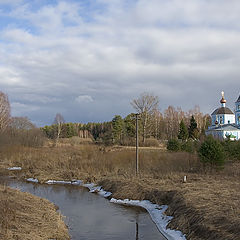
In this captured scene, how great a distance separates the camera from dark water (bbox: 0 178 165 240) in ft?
32.0

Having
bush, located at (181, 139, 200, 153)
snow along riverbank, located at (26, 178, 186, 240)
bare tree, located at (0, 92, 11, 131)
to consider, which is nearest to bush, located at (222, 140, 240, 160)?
bush, located at (181, 139, 200, 153)

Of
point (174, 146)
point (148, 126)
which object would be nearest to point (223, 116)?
point (148, 126)

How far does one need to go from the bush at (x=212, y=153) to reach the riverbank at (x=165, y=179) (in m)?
0.70

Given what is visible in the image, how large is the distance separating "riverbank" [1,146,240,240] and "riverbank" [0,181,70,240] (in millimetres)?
3511

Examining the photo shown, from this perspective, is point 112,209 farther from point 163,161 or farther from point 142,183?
point 163,161

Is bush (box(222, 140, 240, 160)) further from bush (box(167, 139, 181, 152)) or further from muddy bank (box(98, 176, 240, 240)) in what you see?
muddy bank (box(98, 176, 240, 240))

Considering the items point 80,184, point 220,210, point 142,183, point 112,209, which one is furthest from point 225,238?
point 80,184

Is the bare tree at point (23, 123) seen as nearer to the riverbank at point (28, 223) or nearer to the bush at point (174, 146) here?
the bush at point (174, 146)

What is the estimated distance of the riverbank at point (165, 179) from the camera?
29.2ft

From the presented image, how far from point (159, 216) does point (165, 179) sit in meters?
6.08

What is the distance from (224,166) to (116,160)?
826 centimetres

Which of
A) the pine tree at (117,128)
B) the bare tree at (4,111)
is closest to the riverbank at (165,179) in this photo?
the bare tree at (4,111)

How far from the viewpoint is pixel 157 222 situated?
1109 cm

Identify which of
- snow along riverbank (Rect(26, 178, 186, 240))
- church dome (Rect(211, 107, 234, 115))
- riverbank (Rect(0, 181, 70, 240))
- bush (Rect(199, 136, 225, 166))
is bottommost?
snow along riverbank (Rect(26, 178, 186, 240))
